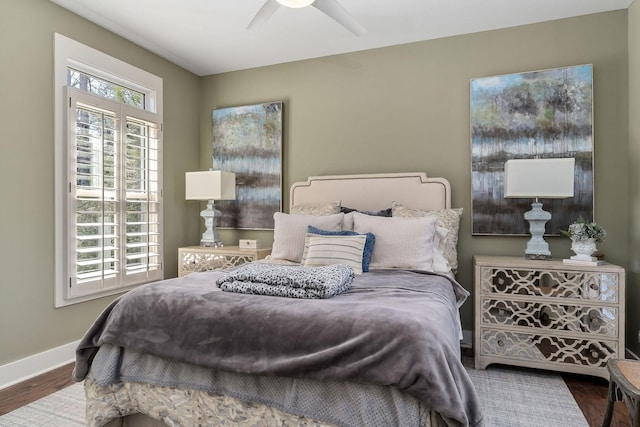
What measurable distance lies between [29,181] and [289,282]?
2228 millimetres

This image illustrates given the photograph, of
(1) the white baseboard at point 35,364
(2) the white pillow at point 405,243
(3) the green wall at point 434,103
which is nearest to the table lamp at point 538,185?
(3) the green wall at point 434,103

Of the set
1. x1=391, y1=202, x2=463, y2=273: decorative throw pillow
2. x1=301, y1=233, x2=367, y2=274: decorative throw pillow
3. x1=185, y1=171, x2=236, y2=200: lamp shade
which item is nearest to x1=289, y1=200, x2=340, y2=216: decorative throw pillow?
x1=391, y1=202, x2=463, y2=273: decorative throw pillow

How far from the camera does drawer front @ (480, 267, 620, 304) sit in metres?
2.61

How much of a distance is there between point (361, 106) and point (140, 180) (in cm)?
229

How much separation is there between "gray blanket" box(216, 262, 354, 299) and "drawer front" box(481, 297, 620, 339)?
1.43 metres

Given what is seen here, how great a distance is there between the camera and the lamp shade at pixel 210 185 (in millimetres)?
3857

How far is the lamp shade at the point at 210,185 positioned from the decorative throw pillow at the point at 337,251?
1.51 m

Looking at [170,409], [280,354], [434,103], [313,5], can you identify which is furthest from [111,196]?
[434,103]

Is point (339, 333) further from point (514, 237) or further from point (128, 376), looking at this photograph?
point (514, 237)

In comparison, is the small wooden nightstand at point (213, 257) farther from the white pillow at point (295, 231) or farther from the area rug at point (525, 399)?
the area rug at point (525, 399)

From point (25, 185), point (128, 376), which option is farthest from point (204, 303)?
point (25, 185)

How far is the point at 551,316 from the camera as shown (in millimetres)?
2762

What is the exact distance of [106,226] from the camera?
3.29m

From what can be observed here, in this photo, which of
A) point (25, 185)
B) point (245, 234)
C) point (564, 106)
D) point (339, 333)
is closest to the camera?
point (339, 333)
